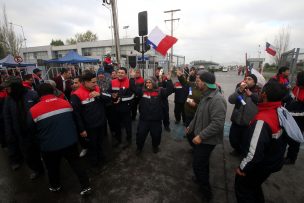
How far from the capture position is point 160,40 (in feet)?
20.4

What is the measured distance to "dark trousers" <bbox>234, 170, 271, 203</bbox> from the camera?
2028 millimetres

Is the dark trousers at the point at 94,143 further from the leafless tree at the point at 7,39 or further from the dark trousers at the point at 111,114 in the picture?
the leafless tree at the point at 7,39

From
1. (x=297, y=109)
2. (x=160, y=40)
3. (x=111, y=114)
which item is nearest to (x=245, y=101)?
(x=297, y=109)

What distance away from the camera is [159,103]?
4.02m

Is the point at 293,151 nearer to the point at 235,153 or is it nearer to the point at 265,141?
the point at 235,153

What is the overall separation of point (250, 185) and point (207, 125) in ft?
2.84

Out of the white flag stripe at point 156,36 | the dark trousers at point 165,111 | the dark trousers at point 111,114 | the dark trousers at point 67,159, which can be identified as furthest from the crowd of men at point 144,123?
the white flag stripe at point 156,36

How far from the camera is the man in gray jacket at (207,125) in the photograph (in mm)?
2434

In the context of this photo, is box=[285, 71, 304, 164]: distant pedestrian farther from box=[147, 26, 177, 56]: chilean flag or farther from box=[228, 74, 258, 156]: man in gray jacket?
box=[147, 26, 177, 56]: chilean flag

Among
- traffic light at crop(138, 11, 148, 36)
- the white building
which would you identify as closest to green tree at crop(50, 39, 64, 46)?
the white building

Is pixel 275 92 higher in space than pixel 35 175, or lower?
higher

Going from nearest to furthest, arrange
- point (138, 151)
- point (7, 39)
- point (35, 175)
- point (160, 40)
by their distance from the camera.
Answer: point (35, 175) → point (138, 151) → point (160, 40) → point (7, 39)

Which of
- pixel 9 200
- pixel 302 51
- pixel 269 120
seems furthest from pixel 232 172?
pixel 302 51

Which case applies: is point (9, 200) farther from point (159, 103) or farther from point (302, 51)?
point (302, 51)
